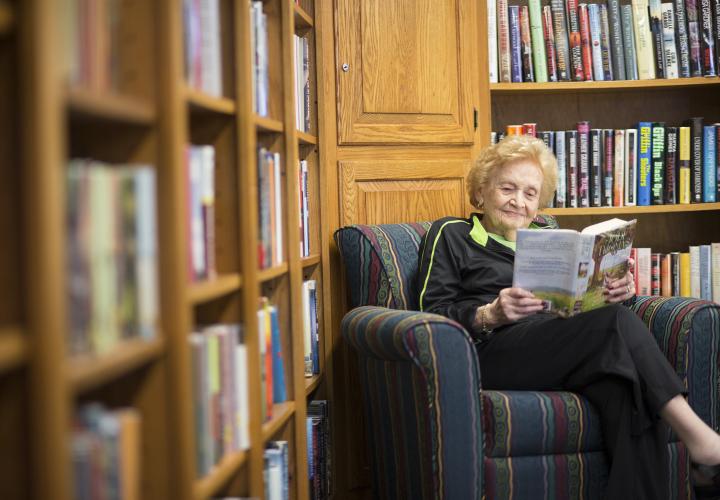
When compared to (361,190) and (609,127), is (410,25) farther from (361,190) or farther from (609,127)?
(609,127)

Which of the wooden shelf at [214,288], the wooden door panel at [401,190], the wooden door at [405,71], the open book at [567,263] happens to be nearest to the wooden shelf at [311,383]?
the wooden door panel at [401,190]

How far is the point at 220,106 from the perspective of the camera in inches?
55.6

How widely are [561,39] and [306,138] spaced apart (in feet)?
3.58

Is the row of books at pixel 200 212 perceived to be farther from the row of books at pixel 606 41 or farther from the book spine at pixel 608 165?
the book spine at pixel 608 165

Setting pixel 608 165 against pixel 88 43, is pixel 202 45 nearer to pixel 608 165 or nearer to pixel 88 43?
pixel 88 43

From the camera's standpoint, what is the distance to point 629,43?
9.61 feet

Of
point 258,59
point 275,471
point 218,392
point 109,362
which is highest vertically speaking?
point 258,59

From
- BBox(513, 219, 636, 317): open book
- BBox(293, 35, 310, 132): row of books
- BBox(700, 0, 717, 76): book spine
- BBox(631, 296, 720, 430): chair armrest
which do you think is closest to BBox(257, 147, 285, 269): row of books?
BBox(293, 35, 310, 132): row of books

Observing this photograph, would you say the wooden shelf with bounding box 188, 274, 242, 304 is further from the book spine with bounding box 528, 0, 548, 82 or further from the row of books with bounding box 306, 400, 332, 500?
the book spine with bounding box 528, 0, 548, 82

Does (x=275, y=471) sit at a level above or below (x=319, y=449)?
above

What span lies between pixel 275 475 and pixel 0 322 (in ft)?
3.02

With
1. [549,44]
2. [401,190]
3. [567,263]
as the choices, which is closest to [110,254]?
[567,263]

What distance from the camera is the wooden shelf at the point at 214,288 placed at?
125cm

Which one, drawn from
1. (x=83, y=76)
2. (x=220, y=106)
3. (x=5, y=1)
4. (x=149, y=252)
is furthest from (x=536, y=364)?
(x=5, y=1)
